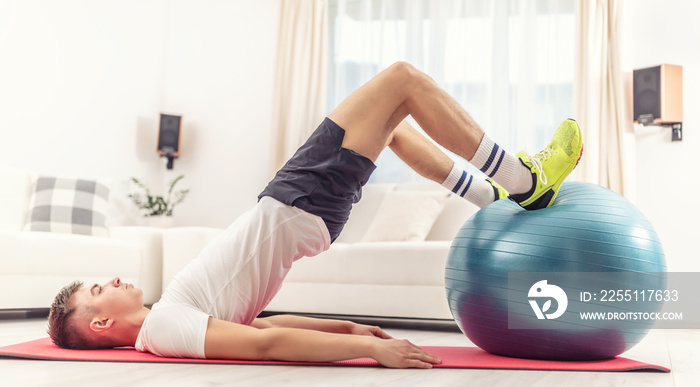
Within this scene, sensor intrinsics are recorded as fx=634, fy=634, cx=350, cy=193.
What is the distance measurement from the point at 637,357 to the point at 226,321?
5.02 feet

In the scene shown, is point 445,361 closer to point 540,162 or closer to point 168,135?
point 540,162

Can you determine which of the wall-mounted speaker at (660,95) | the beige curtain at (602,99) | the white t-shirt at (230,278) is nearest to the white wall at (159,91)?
the beige curtain at (602,99)

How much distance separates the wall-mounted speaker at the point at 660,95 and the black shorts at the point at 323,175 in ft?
10.1

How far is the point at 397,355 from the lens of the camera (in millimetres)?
1831

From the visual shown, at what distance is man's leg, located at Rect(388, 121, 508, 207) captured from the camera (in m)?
2.25

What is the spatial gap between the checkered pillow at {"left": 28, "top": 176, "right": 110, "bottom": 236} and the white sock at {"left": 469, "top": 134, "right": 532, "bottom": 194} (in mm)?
3059

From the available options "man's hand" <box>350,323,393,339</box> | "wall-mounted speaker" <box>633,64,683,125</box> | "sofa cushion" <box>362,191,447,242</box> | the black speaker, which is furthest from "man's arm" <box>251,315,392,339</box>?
the black speaker

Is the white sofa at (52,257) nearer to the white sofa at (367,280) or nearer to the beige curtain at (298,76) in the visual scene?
the white sofa at (367,280)

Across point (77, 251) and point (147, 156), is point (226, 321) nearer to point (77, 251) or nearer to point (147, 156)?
point (77, 251)

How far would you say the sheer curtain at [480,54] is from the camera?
5.00 m

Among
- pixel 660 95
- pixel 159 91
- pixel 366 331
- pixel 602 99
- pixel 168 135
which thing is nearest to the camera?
pixel 366 331

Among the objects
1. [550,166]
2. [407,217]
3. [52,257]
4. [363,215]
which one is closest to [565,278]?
[550,166]

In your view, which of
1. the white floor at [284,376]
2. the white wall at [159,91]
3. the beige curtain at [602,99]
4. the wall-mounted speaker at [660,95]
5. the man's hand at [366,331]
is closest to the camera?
the white floor at [284,376]

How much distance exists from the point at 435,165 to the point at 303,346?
80 centimetres
